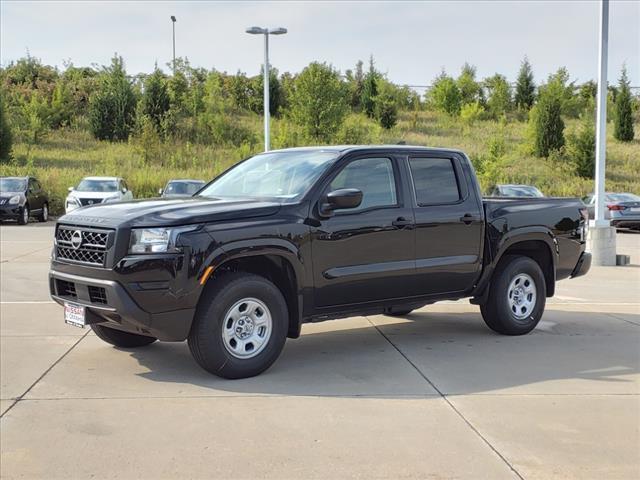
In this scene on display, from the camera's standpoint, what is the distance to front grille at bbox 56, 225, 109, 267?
5.41 meters

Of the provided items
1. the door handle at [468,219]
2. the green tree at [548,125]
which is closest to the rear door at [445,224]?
the door handle at [468,219]

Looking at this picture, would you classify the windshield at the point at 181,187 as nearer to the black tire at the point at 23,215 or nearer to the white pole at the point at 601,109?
the black tire at the point at 23,215

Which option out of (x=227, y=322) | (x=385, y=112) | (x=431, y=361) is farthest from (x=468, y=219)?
(x=385, y=112)

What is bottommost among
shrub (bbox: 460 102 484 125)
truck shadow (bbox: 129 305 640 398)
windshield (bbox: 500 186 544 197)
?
truck shadow (bbox: 129 305 640 398)

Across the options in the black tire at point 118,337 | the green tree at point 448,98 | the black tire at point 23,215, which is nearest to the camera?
the black tire at point 118,337

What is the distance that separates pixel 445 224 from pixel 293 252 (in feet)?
5.96

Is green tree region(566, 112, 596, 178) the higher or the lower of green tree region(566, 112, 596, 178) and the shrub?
the lower

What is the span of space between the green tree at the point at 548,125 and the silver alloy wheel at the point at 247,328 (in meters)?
38.2

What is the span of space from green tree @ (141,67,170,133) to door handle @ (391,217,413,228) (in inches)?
1479

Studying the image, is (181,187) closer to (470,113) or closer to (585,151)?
(585,151)

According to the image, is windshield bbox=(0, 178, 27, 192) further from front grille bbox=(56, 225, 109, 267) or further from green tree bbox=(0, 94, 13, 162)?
front grille bbox=(56, 225, 109, 267)

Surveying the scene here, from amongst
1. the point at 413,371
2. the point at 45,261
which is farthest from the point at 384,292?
the point at 45,261

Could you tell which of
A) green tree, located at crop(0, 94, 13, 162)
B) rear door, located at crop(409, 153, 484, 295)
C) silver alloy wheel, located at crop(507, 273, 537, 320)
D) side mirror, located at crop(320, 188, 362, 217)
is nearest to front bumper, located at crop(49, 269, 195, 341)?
side mirror, located at crop(320, 188, 362, 217)

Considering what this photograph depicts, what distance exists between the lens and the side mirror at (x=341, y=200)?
19.1 ft
